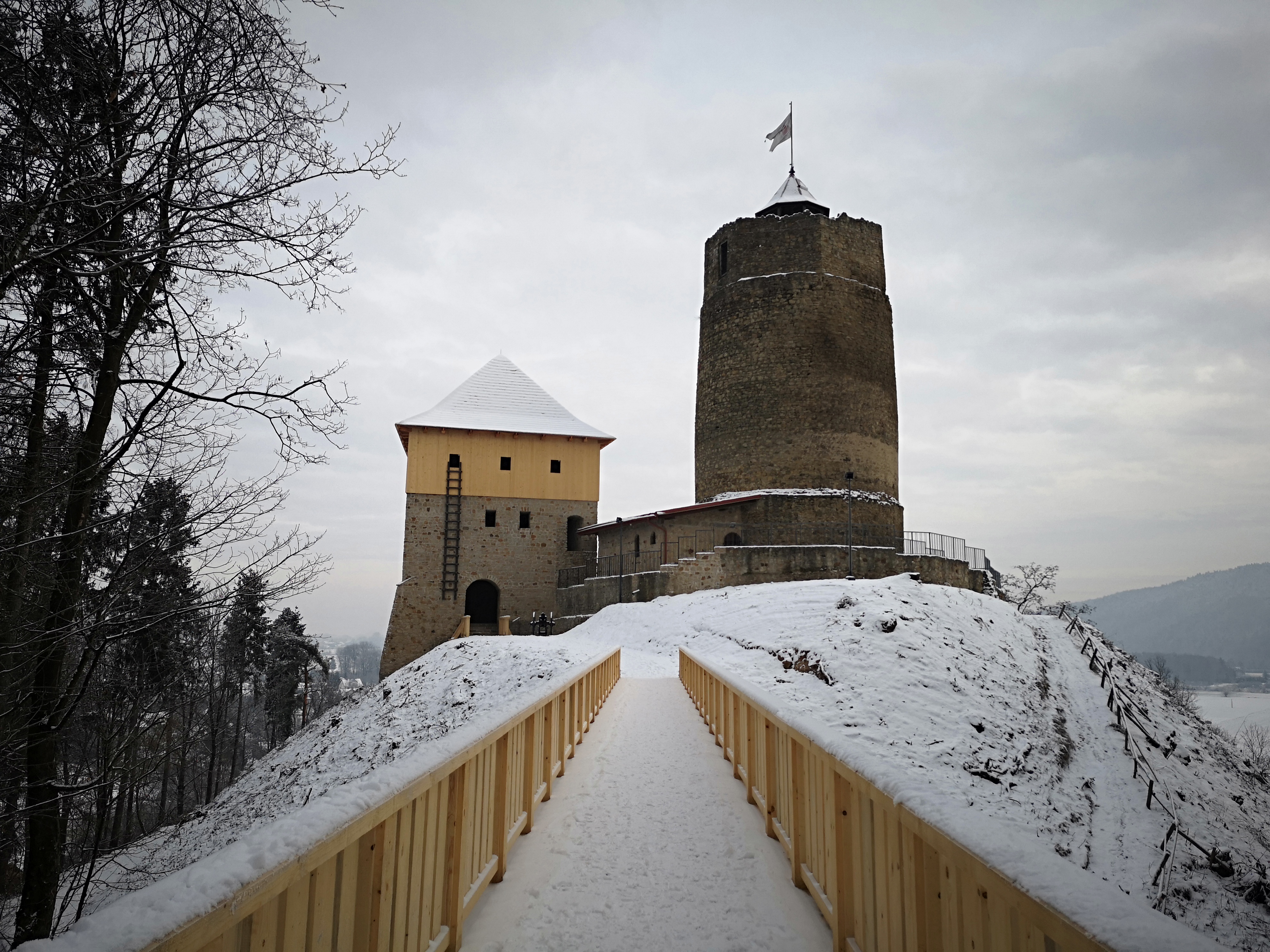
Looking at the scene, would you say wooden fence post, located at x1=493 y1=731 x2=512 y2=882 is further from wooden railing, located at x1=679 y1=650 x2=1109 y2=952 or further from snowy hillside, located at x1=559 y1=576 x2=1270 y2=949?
snowy hillside, located at x1=559 y1=576 x2=1270 y2=949

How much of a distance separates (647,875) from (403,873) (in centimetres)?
195

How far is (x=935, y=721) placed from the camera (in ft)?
38.6

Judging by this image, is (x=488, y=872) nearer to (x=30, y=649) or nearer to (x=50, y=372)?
(x=30, y=649)

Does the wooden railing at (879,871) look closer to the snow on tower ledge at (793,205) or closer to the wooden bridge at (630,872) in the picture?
the wooden bridge at (630,872)

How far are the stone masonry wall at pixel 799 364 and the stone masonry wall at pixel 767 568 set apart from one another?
14.5 ft

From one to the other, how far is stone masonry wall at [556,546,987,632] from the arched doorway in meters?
9.23

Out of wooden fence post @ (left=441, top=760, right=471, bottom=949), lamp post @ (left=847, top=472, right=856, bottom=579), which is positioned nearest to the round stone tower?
lamp post @ (left=847, top=472, right=856, bottom=579)

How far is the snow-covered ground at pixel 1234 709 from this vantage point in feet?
234

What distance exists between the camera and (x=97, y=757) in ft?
31.0

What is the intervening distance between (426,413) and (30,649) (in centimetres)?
2759

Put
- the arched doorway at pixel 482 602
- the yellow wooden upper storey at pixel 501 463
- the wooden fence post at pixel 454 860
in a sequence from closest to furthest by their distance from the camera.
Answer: the wooden fence post at pixel 454 860 < the yellow wooden upper storey at pixel 501 463 < the arched doorway at pixel 482 602

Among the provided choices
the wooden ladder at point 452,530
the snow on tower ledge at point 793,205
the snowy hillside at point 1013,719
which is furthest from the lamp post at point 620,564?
the snow on tower ledge at point 793,205

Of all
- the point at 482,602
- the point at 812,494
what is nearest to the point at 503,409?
the point at 482,602

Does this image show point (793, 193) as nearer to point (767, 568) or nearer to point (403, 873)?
point (767, 568)
